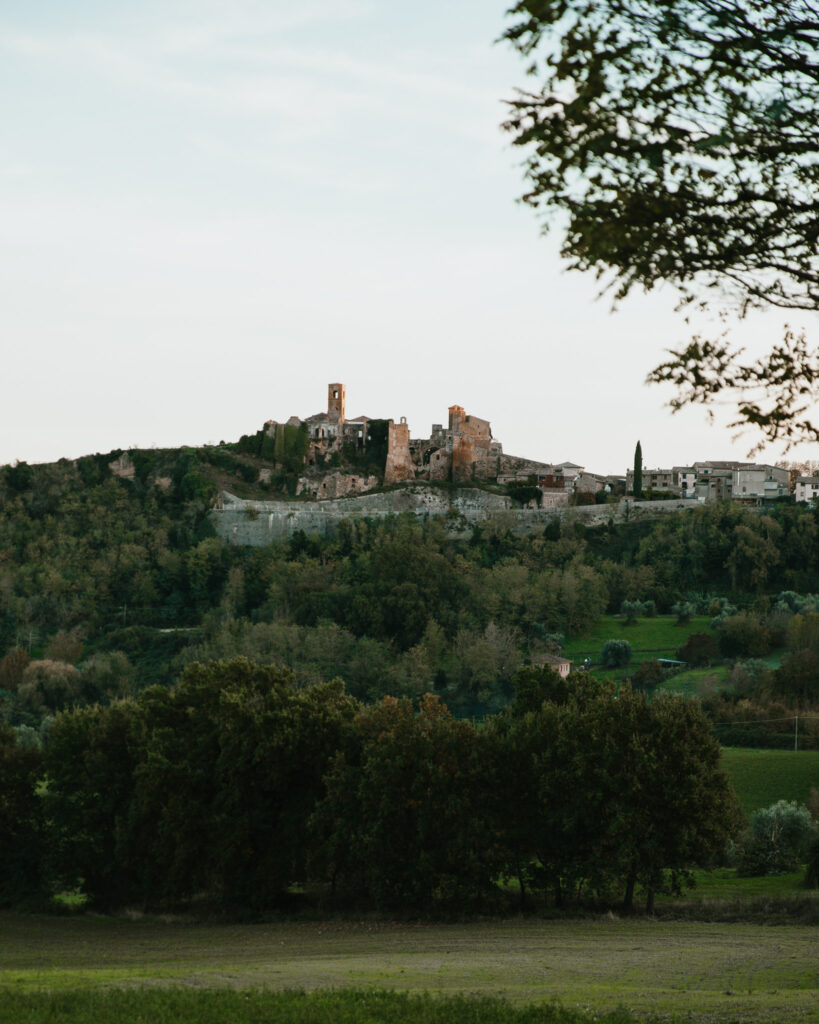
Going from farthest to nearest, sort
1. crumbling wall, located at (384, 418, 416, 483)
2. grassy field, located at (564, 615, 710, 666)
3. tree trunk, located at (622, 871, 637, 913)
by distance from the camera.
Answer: crumbling wall, located at (384, 418, 416, 483)
grassy field, located at (564, 615, 710, 666)
tree trunk, located at (622, 871, 637, 913)

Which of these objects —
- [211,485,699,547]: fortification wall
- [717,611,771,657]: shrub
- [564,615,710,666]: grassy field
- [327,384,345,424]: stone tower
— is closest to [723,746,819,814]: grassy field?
[717,611,771,657]: shrub

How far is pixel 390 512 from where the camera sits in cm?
8006

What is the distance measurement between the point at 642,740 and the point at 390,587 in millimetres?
42886

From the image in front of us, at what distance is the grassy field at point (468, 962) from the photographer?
1303 cm

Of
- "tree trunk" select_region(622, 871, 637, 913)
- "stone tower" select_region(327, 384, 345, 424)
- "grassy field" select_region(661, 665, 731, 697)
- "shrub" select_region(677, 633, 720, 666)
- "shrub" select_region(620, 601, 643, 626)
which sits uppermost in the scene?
"stone tower" select_region(327, 384, 345, 424)

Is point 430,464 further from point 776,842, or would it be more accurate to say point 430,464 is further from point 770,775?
point 776,842

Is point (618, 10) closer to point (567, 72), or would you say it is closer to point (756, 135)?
point (567, 72)

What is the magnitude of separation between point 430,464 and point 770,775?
165 feet

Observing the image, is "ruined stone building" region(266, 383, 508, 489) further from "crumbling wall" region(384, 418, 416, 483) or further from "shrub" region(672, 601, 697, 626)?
"shrub" region(672, 601, 697, 626)

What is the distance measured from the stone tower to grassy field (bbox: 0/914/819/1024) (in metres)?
63.5

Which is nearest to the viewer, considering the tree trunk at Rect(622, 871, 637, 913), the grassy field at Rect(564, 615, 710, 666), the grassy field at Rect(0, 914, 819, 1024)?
the grassy field at Rect(0, 914, 819, 1024)

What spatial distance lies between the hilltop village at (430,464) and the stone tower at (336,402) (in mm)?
78

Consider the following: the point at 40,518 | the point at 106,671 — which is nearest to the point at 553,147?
the point at 106,671

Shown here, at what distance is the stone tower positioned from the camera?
87.6 metres
